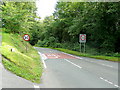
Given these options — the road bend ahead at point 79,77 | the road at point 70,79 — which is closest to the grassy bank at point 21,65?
the road at point 70,79

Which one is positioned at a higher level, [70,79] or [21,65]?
[21,65]

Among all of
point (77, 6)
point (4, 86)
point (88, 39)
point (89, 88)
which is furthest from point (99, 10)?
point (4, 86)

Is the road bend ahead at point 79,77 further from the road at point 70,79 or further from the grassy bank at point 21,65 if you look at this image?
the grassy bank at point 21,65

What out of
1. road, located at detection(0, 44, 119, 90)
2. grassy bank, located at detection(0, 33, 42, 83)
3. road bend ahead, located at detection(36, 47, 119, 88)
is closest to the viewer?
road, located at detection(0, 44, 119, 90)

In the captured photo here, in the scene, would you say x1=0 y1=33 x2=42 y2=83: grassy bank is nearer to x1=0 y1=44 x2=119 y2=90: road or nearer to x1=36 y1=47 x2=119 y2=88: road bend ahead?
x1=0 y1=44 x2=119 y2=90: road

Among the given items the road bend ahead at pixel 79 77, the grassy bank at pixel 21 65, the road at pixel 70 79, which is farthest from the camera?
the grassy bank at pixel 21 65

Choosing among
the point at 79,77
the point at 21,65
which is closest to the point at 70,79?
the point at 79,77

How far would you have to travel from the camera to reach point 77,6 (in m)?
29.7

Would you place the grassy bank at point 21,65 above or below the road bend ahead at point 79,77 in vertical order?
above

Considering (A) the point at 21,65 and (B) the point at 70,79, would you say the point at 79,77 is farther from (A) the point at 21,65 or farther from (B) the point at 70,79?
(A) the point at 21,65

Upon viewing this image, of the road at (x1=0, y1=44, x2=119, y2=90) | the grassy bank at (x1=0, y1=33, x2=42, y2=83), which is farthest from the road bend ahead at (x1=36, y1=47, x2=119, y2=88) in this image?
the grassy bank at (x1=0, y1=33, x2=42, y2=83)

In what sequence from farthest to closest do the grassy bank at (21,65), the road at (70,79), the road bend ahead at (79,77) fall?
the grassy bank at (21,65), the road bend ahead at (79,77), the road at (70,79)

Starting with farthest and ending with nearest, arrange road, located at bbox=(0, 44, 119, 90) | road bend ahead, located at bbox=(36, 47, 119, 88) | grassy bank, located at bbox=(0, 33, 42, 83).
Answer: grassy bank, located at bbox=(0, 33, 42, 83) < road bend ahead, located at bbox=(36, 47, 119, 88) < road, located at bbox=(0, 44, 119, 90)

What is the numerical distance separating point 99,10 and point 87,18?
3.52 meters
